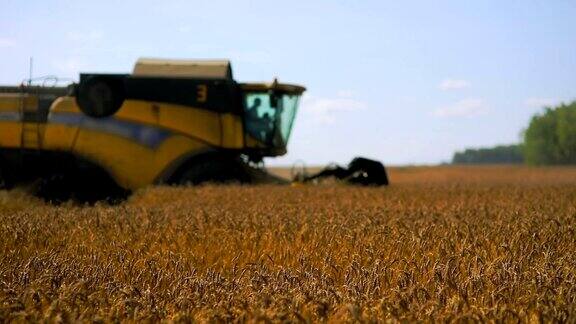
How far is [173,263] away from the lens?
4.95 metres

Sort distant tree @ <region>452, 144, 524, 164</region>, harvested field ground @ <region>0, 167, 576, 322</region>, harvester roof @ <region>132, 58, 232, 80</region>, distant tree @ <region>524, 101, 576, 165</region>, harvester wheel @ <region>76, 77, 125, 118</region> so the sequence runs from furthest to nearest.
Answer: distant tree @ <region>452, 144, 524, 164</region>
distant tree @ <region>524, 101, 576, 165</region>
harvester roof @ <region>132, 58, 232, 80</region>
harvester wheel @ <region>76, 77, 125, 118</region>
harvested field ground @ <region>0, 167, 576, 322</region>

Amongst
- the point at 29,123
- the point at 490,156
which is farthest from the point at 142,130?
the point at 490,156

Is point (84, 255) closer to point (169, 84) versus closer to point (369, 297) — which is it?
point (369, 297)

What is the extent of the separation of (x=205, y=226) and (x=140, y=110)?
340 inches

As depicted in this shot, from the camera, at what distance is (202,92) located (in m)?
15.5

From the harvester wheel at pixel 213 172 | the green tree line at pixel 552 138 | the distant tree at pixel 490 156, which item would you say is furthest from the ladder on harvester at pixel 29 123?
the distant tree at pixel 490 156

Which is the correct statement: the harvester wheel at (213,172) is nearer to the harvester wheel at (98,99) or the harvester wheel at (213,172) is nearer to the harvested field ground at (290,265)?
the harvester wheel at (98,99)

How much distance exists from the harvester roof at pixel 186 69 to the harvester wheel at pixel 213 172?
1.67 m

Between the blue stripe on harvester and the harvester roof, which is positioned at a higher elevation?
the harvester roof

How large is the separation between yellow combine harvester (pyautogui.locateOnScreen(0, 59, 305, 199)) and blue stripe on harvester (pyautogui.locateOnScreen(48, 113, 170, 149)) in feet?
0.06

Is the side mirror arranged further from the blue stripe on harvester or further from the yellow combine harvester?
Result: the blue stripe on harvester

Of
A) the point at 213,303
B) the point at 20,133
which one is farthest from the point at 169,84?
the point at 213,303

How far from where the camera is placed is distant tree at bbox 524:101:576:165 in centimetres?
7056

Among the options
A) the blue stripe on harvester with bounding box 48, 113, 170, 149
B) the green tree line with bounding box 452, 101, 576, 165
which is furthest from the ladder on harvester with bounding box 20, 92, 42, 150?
the green tree line with bounding box 452, 101, 576, 165
